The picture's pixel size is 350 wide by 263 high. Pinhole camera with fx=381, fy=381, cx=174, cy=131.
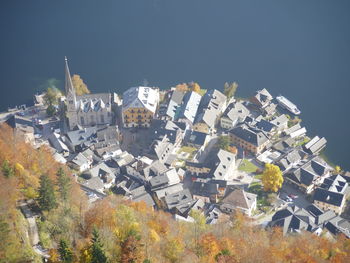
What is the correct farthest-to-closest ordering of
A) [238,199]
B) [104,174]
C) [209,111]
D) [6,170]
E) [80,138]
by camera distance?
1. [209,111]
2. [80,138]
3. [104,174]
4. [238,199]
5. [6,170]

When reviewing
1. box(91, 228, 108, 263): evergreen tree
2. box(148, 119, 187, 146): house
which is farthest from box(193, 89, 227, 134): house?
box(91, 228, 108, 263): evergreen tree

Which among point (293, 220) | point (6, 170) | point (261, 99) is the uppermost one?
point (261, 99)

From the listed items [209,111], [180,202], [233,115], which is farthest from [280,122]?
[180,202]

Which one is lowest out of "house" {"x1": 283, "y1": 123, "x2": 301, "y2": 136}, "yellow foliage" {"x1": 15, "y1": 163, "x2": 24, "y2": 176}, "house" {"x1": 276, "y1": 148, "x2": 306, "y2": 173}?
"house" {"x1": 276, "y1": 148, "x2": 306, "y2": 173}

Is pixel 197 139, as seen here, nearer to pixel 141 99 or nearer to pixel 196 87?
pixel 141 99

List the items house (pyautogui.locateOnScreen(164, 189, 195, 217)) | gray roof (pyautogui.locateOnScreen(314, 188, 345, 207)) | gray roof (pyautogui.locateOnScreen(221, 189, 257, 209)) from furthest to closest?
gray roof (pyautogui.locateOnScreen(314, 188, 345, 207)) → gray roof (pyautogui.locateOnScreen(221, 189, 257, 209)) → house (pyautogui.locateOnScreen(164, 189, 195, 217))

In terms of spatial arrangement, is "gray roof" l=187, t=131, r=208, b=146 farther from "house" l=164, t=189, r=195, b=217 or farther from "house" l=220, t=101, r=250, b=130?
"house" l=164, t=189, r=195, b=217
